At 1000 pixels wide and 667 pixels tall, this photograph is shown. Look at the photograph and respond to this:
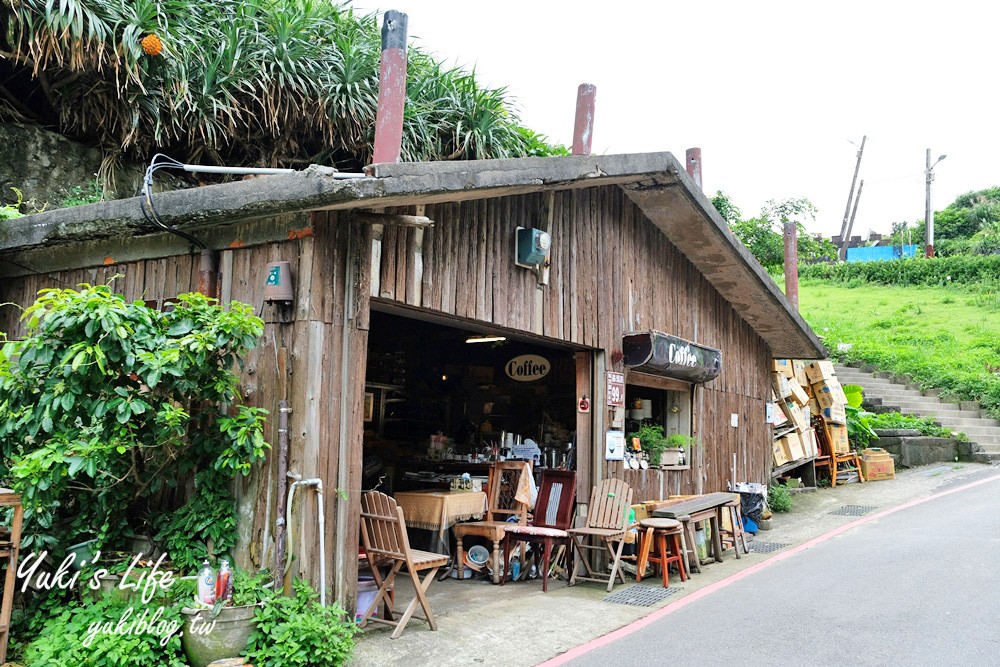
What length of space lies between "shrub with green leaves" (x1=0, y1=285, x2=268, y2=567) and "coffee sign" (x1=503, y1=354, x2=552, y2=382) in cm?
647

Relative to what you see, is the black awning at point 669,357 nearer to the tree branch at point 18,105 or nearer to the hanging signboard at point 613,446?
the hanging signboard at point 613,446

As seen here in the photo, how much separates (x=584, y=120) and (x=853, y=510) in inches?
313

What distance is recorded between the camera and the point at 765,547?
10.1 meters

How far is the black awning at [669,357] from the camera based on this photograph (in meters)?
9.05

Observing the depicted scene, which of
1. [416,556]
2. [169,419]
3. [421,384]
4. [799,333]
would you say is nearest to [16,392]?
[169,419]

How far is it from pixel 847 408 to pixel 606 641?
13133 mm

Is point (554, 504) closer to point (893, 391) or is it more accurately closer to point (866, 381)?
point (893, 391)

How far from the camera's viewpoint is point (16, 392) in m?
4.91

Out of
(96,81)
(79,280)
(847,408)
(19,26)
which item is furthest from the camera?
(847,408)

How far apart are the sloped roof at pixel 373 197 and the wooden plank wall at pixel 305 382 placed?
358mm

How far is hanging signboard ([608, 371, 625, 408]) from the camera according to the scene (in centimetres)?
898

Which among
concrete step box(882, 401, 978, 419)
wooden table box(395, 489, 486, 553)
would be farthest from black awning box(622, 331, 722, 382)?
concrete step box(882, 401, 978, 419)

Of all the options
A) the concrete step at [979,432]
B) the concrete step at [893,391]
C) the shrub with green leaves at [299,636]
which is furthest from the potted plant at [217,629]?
the concrete step at [893,391]

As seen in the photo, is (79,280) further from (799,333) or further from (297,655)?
(799,333)
